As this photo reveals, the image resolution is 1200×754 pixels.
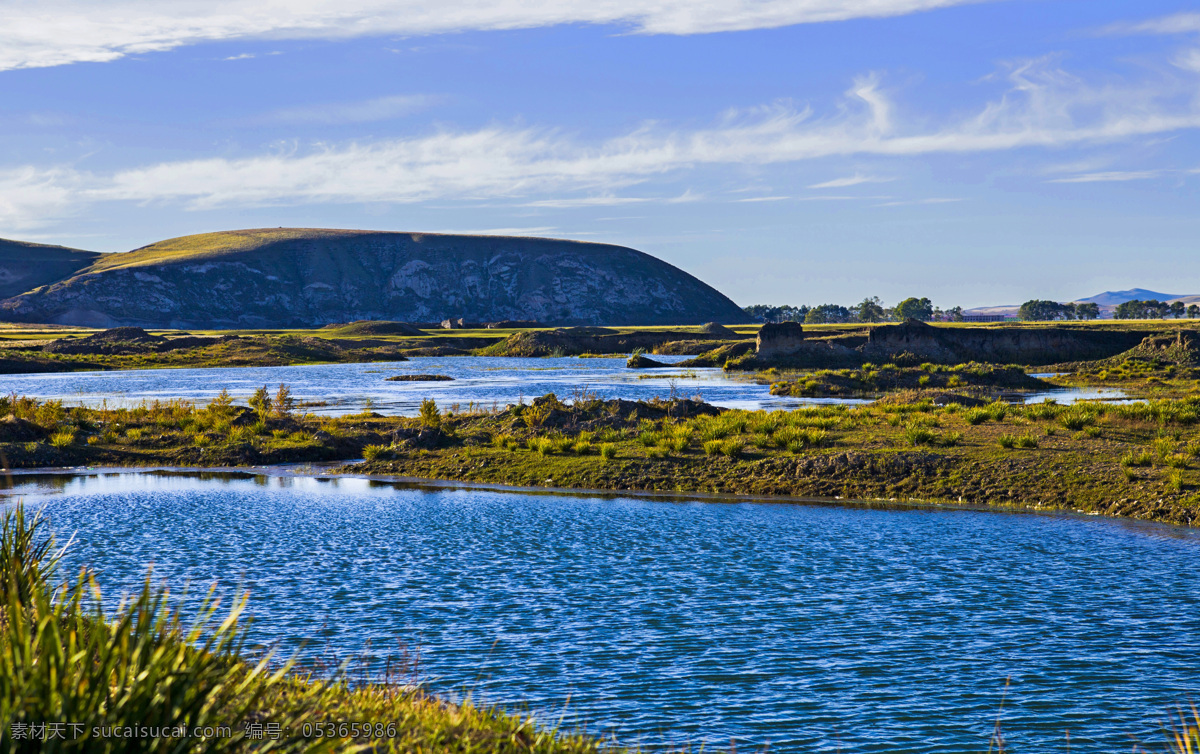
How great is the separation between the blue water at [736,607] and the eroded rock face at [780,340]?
7239 cm

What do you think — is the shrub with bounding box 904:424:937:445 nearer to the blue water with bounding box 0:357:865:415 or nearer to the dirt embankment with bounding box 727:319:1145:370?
the blue water with bounding box 0:357:865:415

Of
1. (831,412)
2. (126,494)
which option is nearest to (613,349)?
(831,412)

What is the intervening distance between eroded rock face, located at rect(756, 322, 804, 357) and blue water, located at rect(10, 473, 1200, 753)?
72.4m

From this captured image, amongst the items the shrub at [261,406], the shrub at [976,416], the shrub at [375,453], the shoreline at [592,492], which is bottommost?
the shoreline at [592,492]

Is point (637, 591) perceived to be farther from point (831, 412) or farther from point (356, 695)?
point (831, 412)

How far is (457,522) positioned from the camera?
20953mm

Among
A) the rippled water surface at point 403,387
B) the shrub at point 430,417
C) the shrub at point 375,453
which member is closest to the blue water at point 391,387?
the rippled water surface at point 403,387

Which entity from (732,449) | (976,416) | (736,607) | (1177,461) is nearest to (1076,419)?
(976,416)

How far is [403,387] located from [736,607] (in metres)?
60.3

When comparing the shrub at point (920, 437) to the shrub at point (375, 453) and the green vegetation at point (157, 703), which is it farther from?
the green vegetation at point (157, 703)

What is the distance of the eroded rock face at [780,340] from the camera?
9388 cm

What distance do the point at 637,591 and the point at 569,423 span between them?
19302 millimetres

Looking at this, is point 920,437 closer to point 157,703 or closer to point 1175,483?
point 1175,483

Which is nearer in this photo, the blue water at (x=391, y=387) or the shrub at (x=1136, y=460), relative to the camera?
the shrub at (x=1136, y=460)
